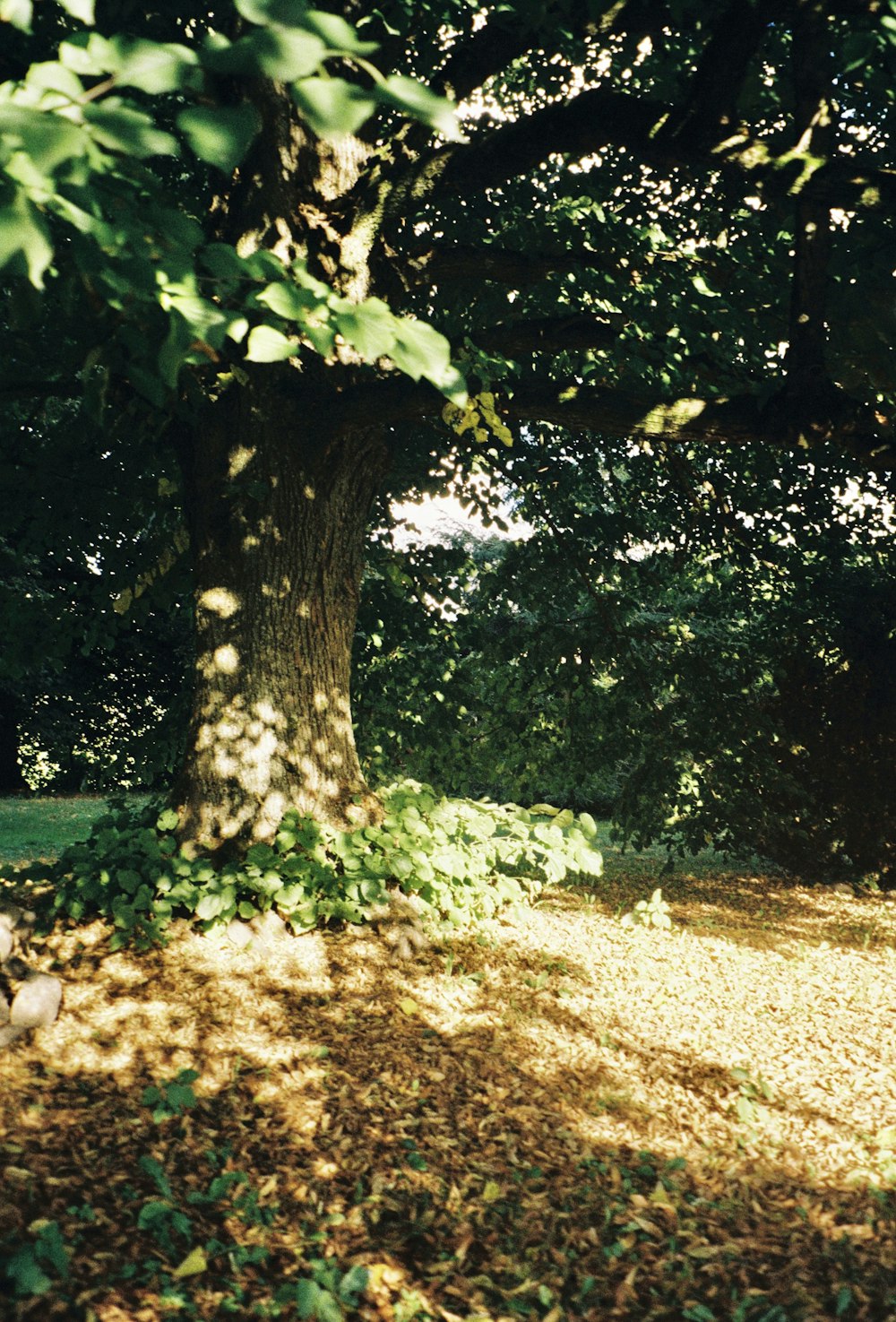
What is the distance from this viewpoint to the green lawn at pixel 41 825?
11.5 m

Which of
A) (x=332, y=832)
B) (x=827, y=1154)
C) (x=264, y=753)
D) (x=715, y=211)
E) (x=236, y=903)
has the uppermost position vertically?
(x=715, y=211)

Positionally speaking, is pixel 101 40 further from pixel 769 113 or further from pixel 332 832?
pixel 769 113

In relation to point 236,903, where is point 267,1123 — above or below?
below

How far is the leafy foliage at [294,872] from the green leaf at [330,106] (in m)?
3.53

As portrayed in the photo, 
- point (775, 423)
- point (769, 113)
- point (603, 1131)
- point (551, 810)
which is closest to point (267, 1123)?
point (603, 1131)

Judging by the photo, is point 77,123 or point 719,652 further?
point 719,652

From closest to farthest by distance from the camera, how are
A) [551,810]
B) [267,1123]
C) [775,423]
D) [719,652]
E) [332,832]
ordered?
1. [267,1123]
2. [775,423]
3. [332,832]
4. [551,810]
5. [719,652]

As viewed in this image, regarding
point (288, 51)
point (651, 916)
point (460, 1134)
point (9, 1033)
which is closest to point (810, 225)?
point (288, 51)

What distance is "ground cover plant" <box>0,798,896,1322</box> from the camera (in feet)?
8.73

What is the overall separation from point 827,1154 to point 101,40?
4.22 meters

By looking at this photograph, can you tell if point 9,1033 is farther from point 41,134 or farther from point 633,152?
point 633,152

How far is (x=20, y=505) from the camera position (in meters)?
6.51

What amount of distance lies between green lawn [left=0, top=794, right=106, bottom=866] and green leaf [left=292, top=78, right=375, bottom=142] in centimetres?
899

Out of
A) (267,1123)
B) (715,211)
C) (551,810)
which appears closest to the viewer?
(267,1123)
